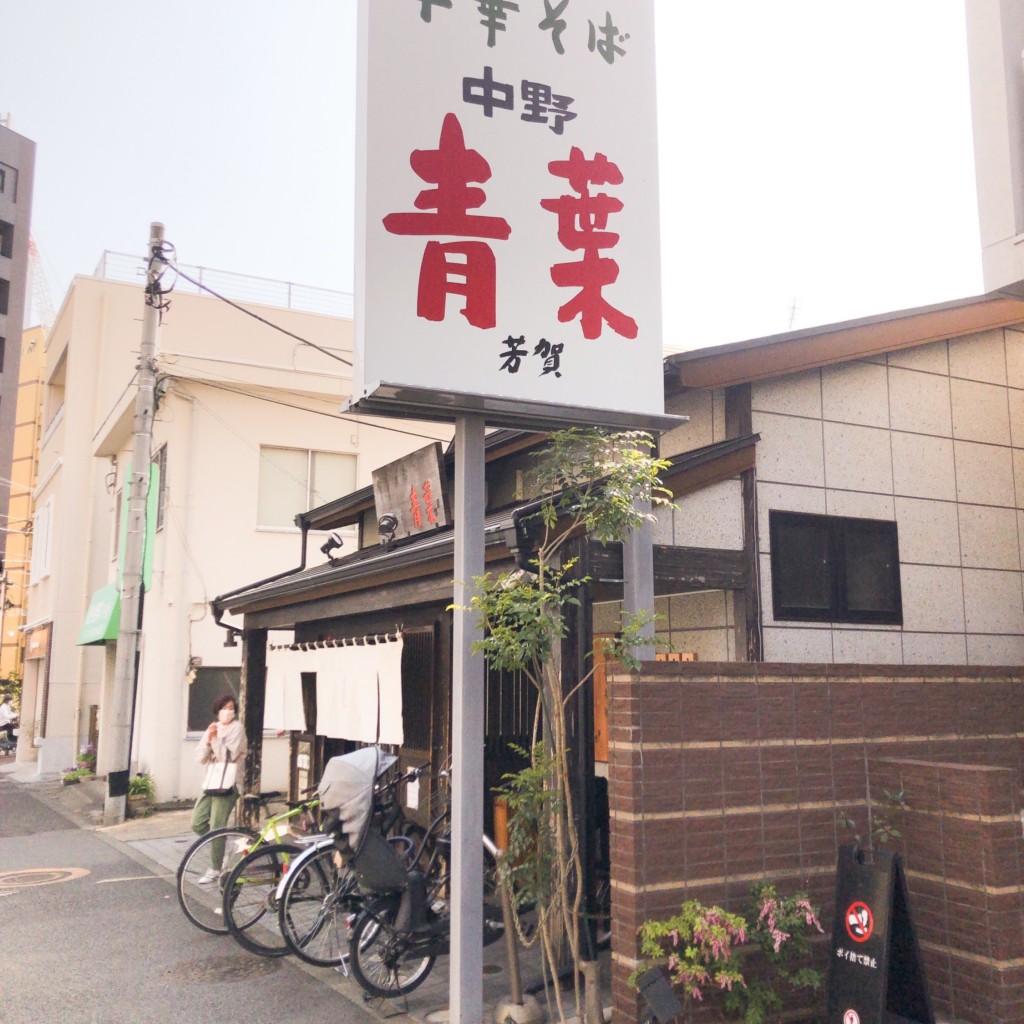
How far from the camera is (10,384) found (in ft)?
160

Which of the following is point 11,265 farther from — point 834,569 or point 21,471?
point 834,569

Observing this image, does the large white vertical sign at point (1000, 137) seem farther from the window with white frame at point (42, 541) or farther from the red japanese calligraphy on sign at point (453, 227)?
the window with white frame at point (42, 541)

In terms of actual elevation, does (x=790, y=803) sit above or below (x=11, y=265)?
below

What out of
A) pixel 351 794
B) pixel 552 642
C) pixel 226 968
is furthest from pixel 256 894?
pixel 552 642

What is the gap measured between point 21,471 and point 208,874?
4390 centimetres

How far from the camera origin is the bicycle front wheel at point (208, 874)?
8961 millimetres

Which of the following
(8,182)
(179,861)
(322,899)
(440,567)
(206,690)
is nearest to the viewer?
(322,899)

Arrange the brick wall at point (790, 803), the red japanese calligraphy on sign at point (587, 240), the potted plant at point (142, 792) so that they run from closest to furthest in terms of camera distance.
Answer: the brick wall at point (790, 803)
the red japanese calligraphy on sign at point (587, 240)
the potted plant at point (142, 792)

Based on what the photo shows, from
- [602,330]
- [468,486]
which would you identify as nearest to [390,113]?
[602,330]

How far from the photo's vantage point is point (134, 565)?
1677 cm

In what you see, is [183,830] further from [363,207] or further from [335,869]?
[363,207]

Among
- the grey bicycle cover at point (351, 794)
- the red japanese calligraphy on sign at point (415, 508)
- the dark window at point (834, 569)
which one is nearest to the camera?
the grey bicycle cover at point (351, 794)

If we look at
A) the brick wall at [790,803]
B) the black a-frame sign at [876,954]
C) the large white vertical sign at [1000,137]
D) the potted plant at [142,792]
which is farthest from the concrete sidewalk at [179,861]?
the large white vertical sign at [1000,137]

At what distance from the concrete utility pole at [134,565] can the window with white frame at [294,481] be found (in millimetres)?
3460
